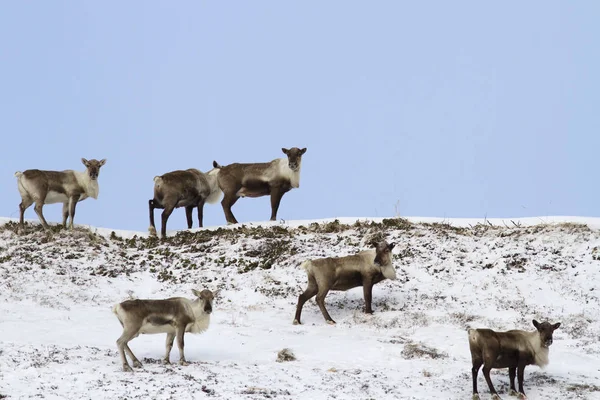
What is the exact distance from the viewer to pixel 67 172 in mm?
22844

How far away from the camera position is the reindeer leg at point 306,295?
52.7 feet

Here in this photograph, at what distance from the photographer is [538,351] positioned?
12.1m

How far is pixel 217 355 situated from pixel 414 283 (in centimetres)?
556

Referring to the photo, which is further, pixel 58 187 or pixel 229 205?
pixel 229 205

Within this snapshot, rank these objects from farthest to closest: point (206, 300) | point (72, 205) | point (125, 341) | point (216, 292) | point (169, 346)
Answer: point (72, 205) < point (216, 292) < point (206, 300) < point (169, 346) < point (125, 341)

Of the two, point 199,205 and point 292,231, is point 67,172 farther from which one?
point 292,231

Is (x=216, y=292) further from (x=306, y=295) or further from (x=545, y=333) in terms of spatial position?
(x=545, y=333)

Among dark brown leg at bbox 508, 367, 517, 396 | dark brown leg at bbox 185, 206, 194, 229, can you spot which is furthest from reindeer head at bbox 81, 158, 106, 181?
dark brown leg at bbox 508, 367, 517, 396

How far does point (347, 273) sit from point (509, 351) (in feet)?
16.6

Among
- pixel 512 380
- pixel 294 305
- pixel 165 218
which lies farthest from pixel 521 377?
pixel 165 218

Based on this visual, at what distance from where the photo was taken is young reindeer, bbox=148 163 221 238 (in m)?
22.9

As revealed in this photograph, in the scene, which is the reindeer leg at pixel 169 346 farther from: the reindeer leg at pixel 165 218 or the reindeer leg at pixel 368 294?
the reindeer leg at pixel 165 218

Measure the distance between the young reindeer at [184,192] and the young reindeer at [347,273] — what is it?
280 inches

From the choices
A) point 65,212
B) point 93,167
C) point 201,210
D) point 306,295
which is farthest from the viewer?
point 201,210
